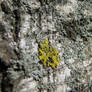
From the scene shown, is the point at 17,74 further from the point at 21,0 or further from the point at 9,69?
the point at 21,0

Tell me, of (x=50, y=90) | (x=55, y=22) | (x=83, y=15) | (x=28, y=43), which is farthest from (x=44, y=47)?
(x=83, y=15)

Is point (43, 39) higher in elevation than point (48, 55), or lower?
higher

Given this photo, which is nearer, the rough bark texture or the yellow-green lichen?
the rough bark texture

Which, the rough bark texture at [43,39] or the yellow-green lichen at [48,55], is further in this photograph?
the yellow-green lichen at [48,55]
